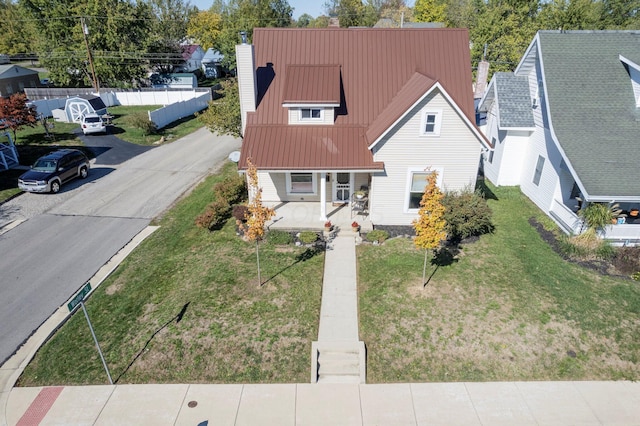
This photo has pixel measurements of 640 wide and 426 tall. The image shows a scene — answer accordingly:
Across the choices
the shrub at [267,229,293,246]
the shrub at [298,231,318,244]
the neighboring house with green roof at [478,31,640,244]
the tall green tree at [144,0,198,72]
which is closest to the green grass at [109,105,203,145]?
the tall green tree at [144,0,198,72]

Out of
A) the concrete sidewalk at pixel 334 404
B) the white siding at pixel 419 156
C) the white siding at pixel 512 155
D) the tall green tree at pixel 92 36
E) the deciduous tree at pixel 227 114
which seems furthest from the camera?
the tall green tree at pixel 92 36

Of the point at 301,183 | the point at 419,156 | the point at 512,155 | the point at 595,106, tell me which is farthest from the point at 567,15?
the point at 301,183

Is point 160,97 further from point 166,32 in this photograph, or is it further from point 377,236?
point 377,236

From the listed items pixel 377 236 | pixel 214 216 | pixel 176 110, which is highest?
pixel 176 110

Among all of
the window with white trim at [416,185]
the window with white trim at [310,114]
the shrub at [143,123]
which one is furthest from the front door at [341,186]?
the shrub at [143,123]

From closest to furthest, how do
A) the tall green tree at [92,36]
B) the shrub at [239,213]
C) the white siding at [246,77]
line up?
the white siding at [246,77] < the shrub at [239,213] < the tall green tree at [92,36]

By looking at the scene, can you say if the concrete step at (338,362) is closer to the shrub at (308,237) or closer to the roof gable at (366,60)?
the shrub at (308,237)
